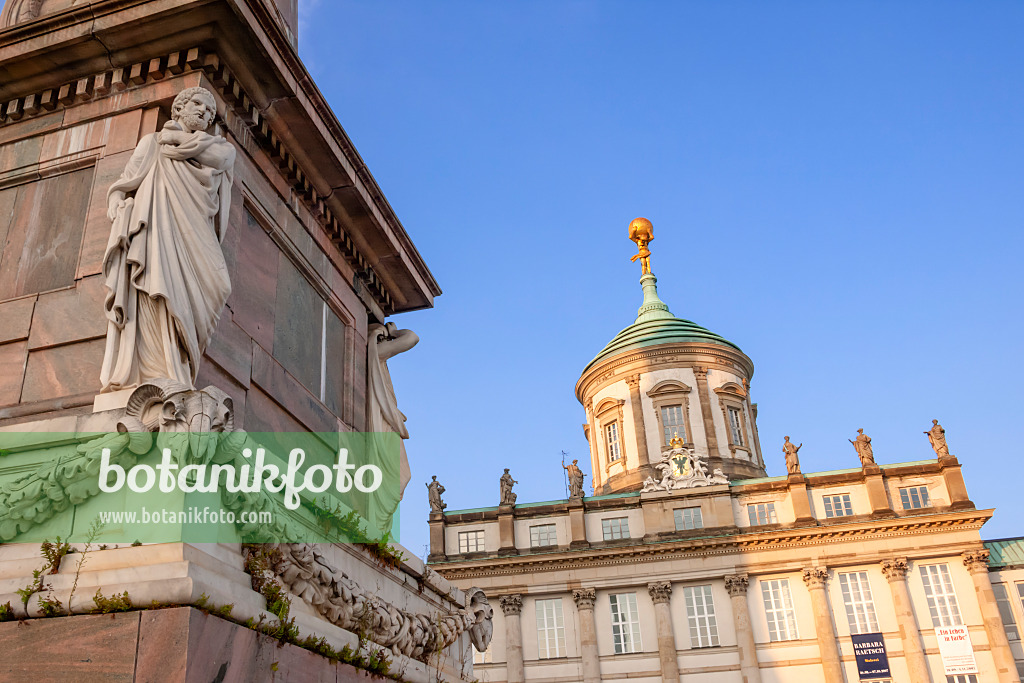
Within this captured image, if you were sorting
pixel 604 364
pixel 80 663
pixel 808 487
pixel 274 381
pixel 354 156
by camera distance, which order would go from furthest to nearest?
1. pixel 604 364
2. pixel 808 487
3. pixel 354 156
4. pixel 274 381
5. pixel 80 663

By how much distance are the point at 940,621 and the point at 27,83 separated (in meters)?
41.6

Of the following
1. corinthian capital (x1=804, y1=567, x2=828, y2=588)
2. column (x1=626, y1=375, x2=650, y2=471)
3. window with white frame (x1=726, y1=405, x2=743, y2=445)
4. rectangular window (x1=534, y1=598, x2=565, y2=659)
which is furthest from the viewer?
window with white frame (x1=726, y1=405, x2=743, y2=445)

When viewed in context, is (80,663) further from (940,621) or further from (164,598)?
(940,621)

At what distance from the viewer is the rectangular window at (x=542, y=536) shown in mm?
44031

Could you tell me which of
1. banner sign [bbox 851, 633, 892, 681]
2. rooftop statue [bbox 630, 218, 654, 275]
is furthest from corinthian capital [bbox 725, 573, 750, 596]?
rooftop statue [bbox 630, 218, 654, 275]

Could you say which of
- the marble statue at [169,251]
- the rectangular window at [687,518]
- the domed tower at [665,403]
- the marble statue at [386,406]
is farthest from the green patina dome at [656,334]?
the marble statue at [169,251]

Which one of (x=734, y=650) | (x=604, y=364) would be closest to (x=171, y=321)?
(x=734, y=650)

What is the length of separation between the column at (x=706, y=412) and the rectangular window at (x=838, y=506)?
20.9 feet

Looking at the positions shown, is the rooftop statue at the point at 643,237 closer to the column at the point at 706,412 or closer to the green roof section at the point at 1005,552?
the column at the point at 706,412

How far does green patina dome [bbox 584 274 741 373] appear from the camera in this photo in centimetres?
5194

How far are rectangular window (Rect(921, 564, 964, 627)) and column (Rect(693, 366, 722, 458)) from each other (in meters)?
11.4

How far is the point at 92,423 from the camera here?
5.21 meters

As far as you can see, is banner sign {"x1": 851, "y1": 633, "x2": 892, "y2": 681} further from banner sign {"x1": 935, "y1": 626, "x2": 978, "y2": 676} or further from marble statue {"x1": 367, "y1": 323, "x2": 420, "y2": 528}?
marble statue {"x1": 367, "y1": 323, "x2": 420, "y2": 528}

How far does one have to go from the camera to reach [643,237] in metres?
60.8
